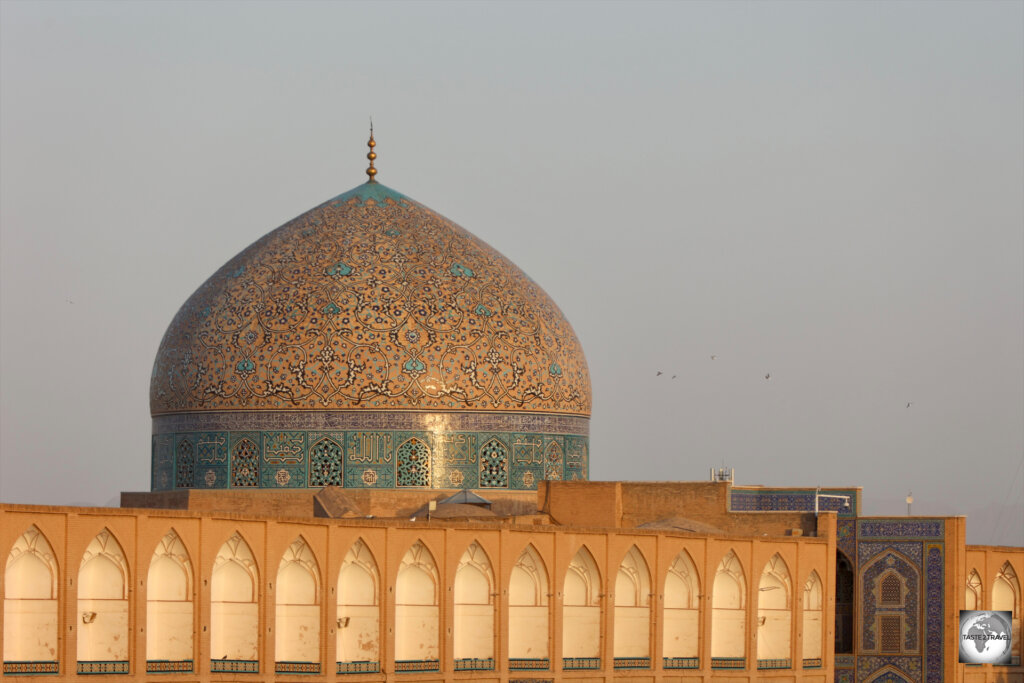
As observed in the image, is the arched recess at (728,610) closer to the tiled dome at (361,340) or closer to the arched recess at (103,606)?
the tiled dome at (361,340)

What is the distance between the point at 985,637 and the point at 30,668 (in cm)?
1274

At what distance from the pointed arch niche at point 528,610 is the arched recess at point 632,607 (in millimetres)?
1071

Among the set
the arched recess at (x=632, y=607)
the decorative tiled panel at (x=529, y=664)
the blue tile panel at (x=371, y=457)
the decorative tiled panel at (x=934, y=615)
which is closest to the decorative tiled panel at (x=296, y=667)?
the decorative tiled panel at (x=529, y=664)

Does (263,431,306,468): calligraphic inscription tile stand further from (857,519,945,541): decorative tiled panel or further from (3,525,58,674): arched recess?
(3,525,58,674): arched recess

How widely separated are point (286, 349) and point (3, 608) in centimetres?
863

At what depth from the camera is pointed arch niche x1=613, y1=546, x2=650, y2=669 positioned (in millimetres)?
23844

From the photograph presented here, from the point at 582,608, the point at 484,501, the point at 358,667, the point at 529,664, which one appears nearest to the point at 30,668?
the point at 358,667

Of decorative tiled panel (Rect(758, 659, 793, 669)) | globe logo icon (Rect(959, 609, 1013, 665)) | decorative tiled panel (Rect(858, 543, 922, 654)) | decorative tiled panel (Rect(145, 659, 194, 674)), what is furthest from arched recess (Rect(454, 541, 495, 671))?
globe logo icon (Rect(959, 609, 1013, 665))

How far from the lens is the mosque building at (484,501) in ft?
74.1

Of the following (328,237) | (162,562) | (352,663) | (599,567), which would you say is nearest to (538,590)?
(599,567)

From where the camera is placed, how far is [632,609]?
945 inches

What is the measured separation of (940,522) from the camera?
1040 inches

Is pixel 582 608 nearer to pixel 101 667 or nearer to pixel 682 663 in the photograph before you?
pixel 682 663

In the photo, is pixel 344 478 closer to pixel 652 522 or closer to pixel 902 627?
pixel 652 522
